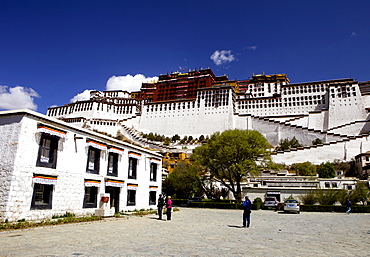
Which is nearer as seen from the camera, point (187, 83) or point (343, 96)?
point (343, 96)

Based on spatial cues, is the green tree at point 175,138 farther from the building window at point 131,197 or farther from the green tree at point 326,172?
the building window at point 131,197

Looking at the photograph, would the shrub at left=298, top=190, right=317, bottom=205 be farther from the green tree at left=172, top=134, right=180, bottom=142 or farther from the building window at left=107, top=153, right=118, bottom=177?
the green tree at left=172, top=134, right=180, bottom=142

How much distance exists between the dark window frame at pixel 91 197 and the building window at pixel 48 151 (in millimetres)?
3055

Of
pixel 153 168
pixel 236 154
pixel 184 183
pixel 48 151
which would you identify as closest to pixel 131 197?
pixel 153 168

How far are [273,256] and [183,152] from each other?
184 feet

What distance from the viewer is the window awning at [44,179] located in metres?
13.2

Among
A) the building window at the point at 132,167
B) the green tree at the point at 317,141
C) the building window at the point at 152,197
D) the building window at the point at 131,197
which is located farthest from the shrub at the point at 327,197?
the green tree at the point at 317,141

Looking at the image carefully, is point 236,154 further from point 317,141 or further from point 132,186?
point 317,141

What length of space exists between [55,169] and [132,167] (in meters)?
7.52

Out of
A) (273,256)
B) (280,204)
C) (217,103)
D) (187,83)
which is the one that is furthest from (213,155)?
(187,83)

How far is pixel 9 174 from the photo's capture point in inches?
482

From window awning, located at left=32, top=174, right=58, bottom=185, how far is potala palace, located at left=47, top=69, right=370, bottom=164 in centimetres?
5070

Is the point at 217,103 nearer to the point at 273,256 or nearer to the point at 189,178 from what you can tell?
the point at 189,178

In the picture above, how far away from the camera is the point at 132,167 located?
70.6 feet
